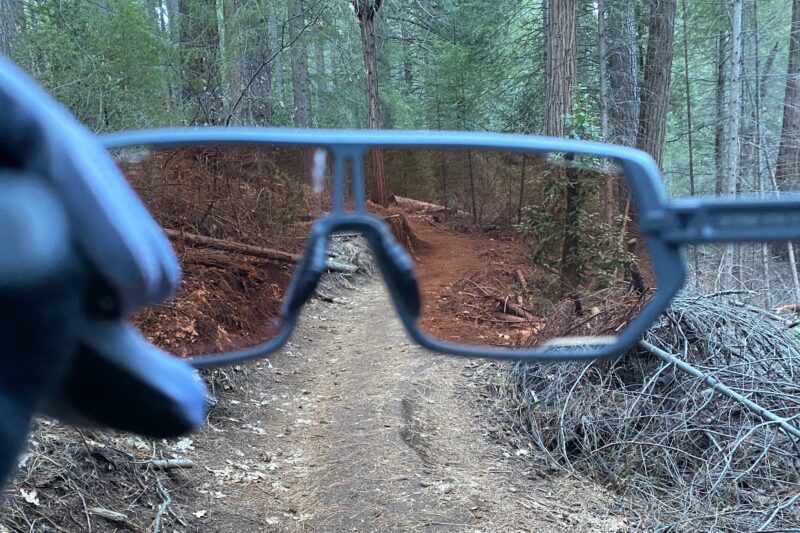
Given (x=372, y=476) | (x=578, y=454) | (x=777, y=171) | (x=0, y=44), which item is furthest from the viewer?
(x=777, y=171)

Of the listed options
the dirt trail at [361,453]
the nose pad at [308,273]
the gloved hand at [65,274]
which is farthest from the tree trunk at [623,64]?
the gloved hand at [65,274]

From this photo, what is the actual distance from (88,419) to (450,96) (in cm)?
1150

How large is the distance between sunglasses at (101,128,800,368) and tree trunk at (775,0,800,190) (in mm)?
10761

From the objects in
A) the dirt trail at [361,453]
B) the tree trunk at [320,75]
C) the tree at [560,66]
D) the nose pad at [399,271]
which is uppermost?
the tree trunk at [320,75]

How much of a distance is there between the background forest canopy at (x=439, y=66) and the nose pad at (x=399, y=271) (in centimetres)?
495

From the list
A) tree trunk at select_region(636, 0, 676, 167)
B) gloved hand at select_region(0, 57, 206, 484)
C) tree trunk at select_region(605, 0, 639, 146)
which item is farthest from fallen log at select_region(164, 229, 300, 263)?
tree trunk at select_region(605, 0, 639, 146)

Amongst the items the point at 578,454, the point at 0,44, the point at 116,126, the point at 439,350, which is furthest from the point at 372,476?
the point at 0,44

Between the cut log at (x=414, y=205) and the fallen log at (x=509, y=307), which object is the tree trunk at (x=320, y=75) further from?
the fallen log at (x=509, y=307)

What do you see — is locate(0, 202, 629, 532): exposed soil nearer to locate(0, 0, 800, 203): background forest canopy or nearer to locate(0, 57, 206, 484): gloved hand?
locate(0, 57, 206, 484): gloved hand

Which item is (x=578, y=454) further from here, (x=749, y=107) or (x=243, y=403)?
(x=749, y=107)

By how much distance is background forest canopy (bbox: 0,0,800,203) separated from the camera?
564 cm

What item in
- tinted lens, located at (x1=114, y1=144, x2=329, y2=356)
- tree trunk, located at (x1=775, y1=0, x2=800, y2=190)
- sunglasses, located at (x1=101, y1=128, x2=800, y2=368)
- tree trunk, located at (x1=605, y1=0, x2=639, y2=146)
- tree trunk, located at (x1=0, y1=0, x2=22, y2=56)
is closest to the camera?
sunglasses, located at (x1=101, y1=128, x2=800, y2=368)

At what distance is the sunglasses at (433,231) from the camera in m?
0.82

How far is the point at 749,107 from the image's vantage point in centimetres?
1170
